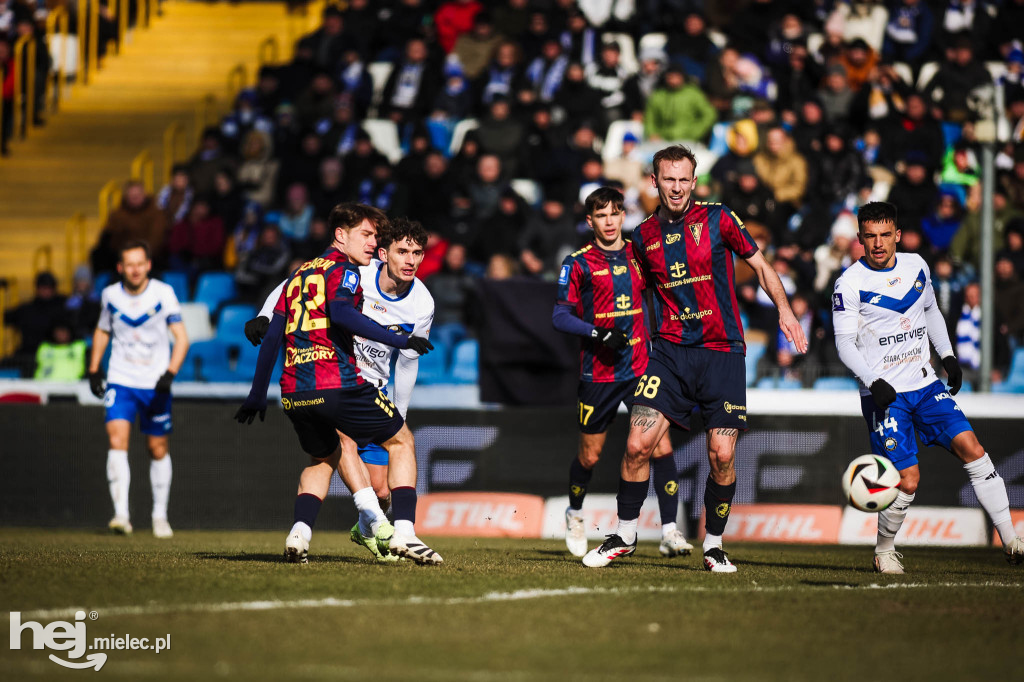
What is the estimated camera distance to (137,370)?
11742mm

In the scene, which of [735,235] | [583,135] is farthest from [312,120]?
[735,235]

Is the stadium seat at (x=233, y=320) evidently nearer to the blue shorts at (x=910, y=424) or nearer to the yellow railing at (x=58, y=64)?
the yellow railing at (x=58, y=64)

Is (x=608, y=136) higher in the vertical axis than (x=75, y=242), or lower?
higher

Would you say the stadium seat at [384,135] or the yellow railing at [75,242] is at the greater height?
the stadium seat at [384,135]

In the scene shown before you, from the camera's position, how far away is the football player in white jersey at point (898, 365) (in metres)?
8.50

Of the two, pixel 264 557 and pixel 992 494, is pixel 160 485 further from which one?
pixel 992 494

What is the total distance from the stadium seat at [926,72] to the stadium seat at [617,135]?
12.8ft

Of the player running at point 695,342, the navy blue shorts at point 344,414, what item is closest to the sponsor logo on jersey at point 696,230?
the player running at point 695,342

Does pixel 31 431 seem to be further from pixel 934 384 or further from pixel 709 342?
pixel 934 384

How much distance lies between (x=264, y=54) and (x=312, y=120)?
447cm

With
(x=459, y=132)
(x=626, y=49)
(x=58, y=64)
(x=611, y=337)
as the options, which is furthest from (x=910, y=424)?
(x=58, y=64)

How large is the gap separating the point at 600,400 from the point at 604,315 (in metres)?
0.60

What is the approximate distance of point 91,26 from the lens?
22938 mm

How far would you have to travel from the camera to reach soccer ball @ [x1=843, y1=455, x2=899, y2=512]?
7.91 m
